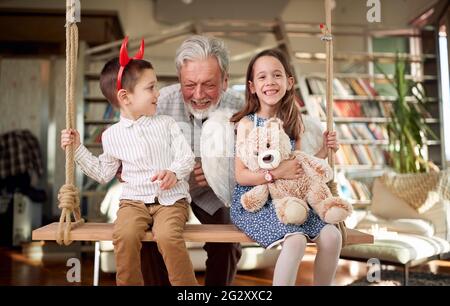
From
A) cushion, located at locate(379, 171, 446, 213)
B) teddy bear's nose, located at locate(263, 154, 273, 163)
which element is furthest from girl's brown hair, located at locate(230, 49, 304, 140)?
cushion, located at locate(379, 171, 446, 213)

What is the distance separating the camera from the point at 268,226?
103 centimetres

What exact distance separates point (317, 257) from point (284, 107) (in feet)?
1.16

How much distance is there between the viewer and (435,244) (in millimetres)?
2137

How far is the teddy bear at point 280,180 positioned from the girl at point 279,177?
0.05 feet

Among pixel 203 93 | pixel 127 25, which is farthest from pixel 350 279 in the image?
pixel 127 25

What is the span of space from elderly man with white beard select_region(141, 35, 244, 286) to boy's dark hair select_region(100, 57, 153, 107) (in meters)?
0.18

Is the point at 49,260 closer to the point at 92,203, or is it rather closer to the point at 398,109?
the point at 92,203

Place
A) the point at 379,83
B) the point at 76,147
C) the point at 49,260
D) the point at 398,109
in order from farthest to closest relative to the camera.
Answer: the point at 379,83
the point at 398,109
the point at 49,260
the point at 76,147

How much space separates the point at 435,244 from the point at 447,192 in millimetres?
450

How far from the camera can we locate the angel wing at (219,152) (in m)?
1.19

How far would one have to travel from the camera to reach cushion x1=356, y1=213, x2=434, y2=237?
88.7 inches

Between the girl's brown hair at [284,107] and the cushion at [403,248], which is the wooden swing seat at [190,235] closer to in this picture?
→ the girl's brown hair at [284,107]

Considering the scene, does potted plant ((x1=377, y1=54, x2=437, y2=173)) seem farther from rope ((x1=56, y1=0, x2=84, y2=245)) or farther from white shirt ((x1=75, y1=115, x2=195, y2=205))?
rope ((x1=56, y1=0, x2=84, y2=245))

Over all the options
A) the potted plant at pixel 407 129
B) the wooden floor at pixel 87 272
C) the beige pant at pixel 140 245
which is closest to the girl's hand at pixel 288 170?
the beige pant at pixel 140 245
